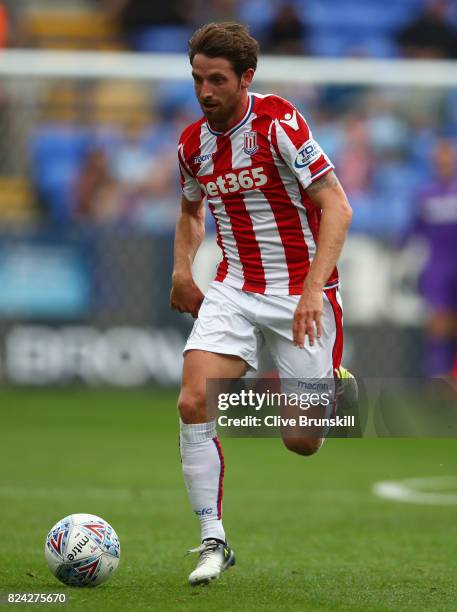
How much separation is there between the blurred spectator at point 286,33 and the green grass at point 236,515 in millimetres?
5396

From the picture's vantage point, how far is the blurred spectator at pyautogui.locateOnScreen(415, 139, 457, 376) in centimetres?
1378

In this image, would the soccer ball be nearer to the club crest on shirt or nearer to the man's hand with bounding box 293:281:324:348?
the man's hand with bounding box 293:281:324:348

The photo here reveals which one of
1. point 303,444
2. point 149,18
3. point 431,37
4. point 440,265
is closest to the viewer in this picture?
point 303,444

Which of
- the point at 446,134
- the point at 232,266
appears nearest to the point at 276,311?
the point at 232,266

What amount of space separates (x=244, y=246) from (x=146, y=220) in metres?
8.23

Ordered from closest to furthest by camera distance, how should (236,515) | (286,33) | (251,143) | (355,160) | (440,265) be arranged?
(251,143) → (236,515) → (440,265) → (355,160) → (286,33)

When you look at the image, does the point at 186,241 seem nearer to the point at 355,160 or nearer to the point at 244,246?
the point at 244,246

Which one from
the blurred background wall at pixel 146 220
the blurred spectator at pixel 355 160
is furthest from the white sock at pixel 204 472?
the blurred spectator at pixel 355 160

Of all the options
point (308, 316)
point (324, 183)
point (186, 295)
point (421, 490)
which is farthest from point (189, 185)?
point (421, 490)

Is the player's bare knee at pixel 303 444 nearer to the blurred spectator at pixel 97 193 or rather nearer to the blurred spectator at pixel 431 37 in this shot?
the blurred spectator at pixel 97 193

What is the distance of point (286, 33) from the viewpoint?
16281 mm

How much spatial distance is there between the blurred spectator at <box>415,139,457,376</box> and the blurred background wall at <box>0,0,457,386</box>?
0.01m

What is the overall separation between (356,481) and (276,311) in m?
3.57

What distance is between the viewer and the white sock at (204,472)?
18.6 feet
